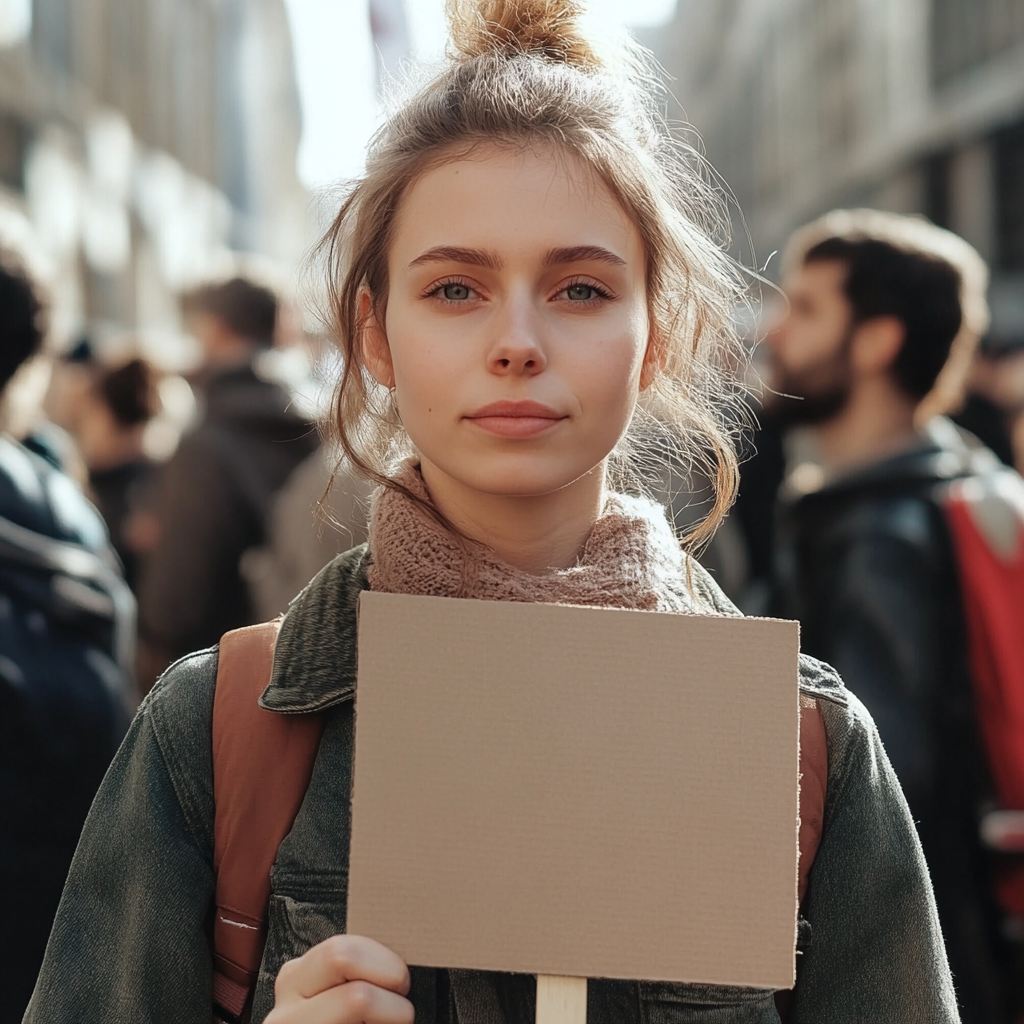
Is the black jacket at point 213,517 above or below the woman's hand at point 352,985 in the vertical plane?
above

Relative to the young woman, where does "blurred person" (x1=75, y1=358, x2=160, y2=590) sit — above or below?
above

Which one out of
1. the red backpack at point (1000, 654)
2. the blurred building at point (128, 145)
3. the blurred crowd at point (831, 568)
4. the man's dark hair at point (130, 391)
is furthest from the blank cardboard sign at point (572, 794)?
the man's dark hair at point (130, 391)

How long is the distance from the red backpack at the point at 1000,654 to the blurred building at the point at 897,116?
13.3 ft

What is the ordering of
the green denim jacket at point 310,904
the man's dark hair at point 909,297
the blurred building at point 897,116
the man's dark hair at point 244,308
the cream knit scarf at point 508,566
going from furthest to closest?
the blurred building at point 897,116 → the man's dark hair at point 244,308 → the man's dark hair at point 909,297 → the cream knit scarf at point 508,566 → the green denim jacket at point 310,904

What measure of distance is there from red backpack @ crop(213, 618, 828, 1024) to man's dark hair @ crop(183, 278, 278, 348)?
359 cm

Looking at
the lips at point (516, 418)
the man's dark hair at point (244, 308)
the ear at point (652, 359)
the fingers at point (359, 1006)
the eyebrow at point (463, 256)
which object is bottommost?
the fingers at point (359, 1006)

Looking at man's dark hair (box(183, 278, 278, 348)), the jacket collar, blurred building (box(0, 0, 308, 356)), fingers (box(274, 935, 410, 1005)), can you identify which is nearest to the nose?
the jacket collar

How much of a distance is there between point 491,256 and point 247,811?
65 cm

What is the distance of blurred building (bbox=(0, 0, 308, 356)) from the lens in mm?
16656

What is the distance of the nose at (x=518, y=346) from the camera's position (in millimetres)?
1572

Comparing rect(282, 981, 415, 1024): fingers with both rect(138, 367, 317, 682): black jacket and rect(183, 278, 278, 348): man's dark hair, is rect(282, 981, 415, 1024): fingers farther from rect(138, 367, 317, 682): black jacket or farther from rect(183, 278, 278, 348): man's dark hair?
rect(183, 278, 278, 348): man's dark hair

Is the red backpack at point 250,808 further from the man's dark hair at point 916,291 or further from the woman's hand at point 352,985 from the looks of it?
the man's dark hair at point 916,291

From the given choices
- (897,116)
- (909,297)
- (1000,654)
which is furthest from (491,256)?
(897,116)

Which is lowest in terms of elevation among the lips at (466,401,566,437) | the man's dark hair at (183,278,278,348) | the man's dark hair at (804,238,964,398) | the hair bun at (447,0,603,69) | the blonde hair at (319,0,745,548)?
the lips at (466,401,566,437)
